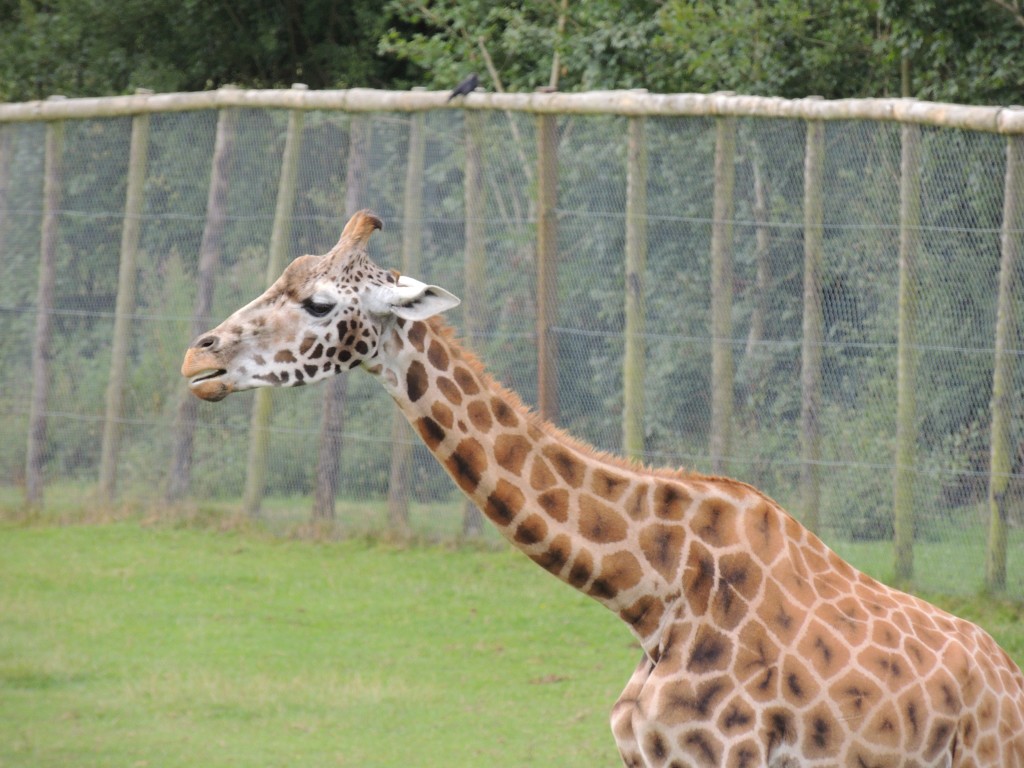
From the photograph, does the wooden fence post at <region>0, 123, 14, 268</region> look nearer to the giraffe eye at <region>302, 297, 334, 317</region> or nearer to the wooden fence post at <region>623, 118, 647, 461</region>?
the wooden fence post at <region>623, 118, 647, 461</region>

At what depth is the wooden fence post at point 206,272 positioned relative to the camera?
10992 millimetres

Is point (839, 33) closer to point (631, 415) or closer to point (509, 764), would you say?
point (631, 415)

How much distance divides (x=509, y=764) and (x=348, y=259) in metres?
2.99

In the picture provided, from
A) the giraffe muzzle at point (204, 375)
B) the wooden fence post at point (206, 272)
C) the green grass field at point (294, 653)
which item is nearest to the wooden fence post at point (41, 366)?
the green grass field at point (294, 653)

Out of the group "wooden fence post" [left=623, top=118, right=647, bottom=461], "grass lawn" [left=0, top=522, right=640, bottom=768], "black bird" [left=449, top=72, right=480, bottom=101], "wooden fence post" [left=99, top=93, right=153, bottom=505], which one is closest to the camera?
"grass lawn" [left=0, top=522, right=640, bottom=768]

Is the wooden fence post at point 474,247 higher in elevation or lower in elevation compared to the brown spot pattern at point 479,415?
higher

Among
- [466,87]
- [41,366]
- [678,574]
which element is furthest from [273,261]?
[678,574]

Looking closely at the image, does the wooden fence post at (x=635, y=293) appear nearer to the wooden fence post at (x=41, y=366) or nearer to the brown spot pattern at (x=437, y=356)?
the wooden fence post at (x=41, y=366)

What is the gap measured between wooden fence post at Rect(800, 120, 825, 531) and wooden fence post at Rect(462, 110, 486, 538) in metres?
2.17

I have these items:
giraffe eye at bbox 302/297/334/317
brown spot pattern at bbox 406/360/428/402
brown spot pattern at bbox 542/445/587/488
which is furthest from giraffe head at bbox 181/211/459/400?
brown spot pattern at bbox 542/445/587/488

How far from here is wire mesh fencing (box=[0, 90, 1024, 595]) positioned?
8406mm

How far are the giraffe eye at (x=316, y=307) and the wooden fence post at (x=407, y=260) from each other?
5.74 metres

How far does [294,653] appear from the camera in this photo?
8492 millimetres

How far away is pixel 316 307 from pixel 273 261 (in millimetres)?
6391
